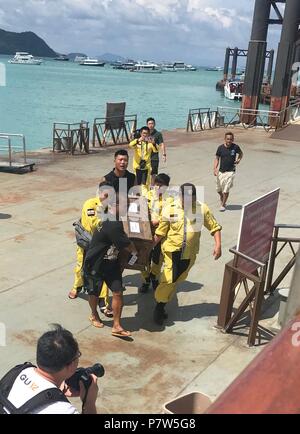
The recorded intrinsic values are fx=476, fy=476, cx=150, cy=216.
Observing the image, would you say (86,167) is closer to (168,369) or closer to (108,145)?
(108,145)

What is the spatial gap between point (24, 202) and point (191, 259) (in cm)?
575

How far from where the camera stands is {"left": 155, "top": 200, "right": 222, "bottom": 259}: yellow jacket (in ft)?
17.1

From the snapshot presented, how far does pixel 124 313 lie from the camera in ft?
18.7

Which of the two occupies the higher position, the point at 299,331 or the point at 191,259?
the point at 299,331

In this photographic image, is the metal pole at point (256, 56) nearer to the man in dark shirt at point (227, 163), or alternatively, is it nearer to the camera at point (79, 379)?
the man in dark shirt at point (227, 163)

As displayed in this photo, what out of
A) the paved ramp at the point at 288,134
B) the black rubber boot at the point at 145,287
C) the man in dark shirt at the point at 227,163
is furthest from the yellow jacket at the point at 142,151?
the paved ramp at the point at 288,134

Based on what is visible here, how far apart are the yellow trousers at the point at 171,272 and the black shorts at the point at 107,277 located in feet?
1.96

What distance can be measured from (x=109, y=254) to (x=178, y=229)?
0.85 m

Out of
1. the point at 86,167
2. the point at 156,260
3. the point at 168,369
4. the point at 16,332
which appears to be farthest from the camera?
the point at 86,167

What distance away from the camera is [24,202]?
1014 centimetres

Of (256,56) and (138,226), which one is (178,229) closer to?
(138,226)

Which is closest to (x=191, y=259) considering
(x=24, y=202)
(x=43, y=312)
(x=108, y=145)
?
(x=43, y=312)

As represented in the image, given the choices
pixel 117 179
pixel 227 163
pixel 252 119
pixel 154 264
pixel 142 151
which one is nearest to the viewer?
pixel 154 264

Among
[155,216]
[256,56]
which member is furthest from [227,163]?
[256,56]
